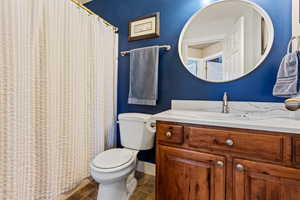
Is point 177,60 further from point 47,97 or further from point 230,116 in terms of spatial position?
point 47,97

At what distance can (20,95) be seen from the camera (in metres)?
0.95

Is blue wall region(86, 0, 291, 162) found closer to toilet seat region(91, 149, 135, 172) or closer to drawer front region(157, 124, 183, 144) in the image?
toilet seat region(91, 149, 135, 172)

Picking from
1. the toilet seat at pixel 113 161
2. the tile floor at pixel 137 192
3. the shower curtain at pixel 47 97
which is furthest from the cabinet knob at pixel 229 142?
the shower curtain at pixel 47 97

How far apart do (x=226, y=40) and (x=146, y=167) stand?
1678 millimetres

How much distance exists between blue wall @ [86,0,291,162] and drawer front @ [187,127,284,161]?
1.94ft

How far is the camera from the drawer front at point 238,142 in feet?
2.47

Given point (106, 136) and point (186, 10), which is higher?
point (186, 10)

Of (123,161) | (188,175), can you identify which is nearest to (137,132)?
(123,161)

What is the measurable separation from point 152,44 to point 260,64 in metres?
1.11

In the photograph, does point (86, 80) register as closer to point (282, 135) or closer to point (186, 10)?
point (186, 10)

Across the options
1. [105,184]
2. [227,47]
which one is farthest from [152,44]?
[105,184]

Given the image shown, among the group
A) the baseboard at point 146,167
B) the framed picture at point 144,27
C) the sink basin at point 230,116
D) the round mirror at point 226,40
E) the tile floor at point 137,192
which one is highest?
the framed picture at point 144,27

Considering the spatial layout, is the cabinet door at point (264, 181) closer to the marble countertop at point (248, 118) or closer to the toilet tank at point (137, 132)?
the marble countertop at point (248, 118)

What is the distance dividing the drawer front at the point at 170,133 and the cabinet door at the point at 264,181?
14.1 inches
